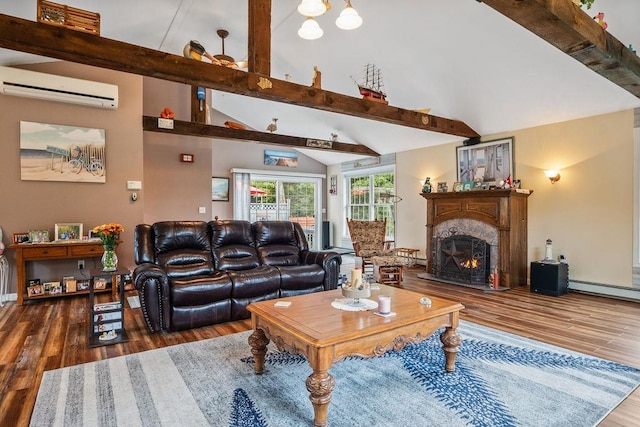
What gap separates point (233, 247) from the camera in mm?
4242

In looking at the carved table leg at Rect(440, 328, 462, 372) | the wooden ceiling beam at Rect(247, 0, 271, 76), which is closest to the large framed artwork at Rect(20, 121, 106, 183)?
the wooden ceiling beam at Rect(247, 0, 271, 76)

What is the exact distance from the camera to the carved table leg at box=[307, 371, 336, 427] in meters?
1.81

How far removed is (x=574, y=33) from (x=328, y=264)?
3107 millimetres

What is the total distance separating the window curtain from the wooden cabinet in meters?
4.24

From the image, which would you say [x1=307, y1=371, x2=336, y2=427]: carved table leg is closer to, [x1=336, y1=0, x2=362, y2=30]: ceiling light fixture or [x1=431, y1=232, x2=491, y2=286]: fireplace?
[x1=336, y1=0, x2=362, y2=30]: ceiling light fixture

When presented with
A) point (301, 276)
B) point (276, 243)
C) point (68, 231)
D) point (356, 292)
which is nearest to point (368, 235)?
point (276, 243)

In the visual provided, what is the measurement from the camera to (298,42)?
16.7 feet

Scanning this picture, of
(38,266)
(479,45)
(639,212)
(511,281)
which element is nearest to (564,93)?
(479,45)

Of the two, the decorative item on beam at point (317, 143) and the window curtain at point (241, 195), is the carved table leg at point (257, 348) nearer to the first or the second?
the decorative item on beam at point (317, 143)

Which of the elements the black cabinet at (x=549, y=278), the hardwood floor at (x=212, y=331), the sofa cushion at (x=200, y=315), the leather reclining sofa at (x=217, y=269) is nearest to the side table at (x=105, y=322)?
the hardwood floor at (x=212, y=331)

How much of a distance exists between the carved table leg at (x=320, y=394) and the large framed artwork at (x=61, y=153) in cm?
459

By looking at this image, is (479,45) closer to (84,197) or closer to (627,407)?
(627,407)

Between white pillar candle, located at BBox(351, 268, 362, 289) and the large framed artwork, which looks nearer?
white pillar candle, located at BBox(351, 268, 362, 289)

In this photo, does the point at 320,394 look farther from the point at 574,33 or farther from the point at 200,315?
the point at 574,33
